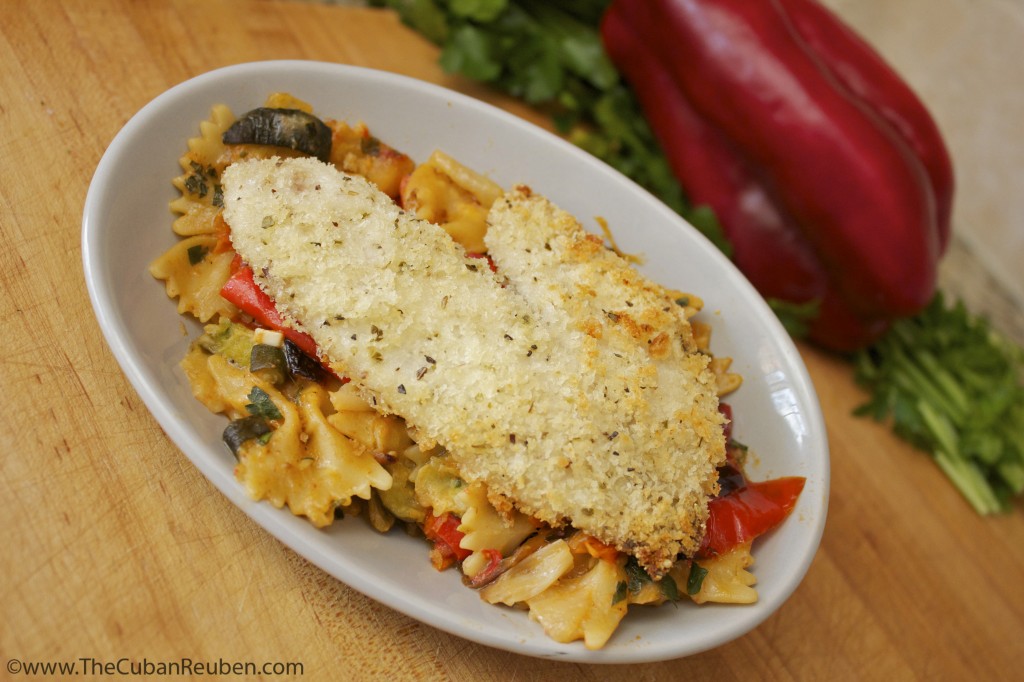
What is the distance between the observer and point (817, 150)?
4.27 m

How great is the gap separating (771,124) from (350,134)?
2.34 m

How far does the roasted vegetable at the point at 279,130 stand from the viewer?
9.93 ft

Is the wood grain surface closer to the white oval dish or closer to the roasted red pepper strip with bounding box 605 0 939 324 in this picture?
the white oval dish

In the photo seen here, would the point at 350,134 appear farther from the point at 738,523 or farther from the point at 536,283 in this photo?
the point at 738,523

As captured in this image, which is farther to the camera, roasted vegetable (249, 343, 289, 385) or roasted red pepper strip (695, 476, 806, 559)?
roasted red pepper strip (695, 476, 806, 559)

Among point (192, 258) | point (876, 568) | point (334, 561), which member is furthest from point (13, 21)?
point (876, 568)

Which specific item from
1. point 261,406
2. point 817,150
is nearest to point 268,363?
point 261,406

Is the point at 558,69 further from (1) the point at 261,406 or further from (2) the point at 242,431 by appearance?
(2) the point at 242,431

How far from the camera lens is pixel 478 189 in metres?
3.41

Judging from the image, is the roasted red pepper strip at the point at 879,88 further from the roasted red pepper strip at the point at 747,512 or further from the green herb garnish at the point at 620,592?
the green herb garnish at the point at 620,592

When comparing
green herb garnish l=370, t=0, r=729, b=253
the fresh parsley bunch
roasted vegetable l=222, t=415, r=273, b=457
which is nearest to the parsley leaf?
the fresh parsley bunch

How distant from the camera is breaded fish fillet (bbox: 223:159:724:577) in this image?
8.36 ft

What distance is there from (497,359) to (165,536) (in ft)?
3.81

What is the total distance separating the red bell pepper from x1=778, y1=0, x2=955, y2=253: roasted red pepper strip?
0.33 ft
